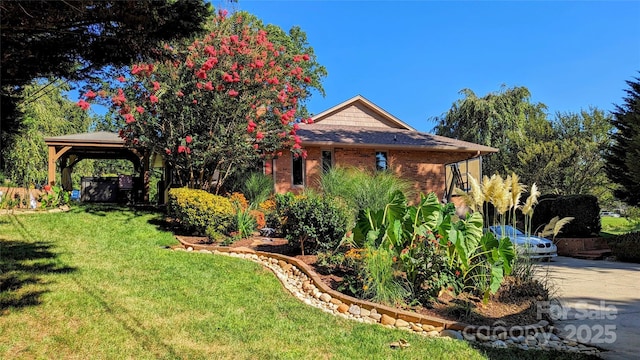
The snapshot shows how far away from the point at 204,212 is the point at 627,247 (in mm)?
13092

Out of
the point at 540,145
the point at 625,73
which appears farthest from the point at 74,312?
the point at 540,145

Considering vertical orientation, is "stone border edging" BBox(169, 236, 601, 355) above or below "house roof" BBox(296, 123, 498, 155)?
below

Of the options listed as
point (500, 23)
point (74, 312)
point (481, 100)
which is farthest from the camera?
point (481, 100)

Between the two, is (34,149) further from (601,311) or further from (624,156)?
(624,156)

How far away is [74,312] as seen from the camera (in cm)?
409

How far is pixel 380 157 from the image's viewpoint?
49.8ft

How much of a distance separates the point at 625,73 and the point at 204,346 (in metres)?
19.9

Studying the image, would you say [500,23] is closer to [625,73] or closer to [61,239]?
[61,239]

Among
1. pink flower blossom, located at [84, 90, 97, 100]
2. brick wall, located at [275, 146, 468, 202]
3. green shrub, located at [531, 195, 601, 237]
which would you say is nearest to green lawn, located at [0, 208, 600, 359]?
pink flower blossom, located at [84, 90, 97, 100]

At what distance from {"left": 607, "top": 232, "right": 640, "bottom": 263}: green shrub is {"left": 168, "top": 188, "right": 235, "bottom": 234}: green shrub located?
1240cm

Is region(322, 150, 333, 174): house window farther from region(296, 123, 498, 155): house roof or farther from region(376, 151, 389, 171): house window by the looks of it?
region(376, 151, 389, 171): house window

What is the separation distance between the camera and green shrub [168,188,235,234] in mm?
8705

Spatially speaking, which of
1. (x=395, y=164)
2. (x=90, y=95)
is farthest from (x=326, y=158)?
(x=90, y=95)

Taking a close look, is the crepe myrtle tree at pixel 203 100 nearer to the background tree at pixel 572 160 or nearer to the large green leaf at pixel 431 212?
the large green leaf at pixel 431 212
